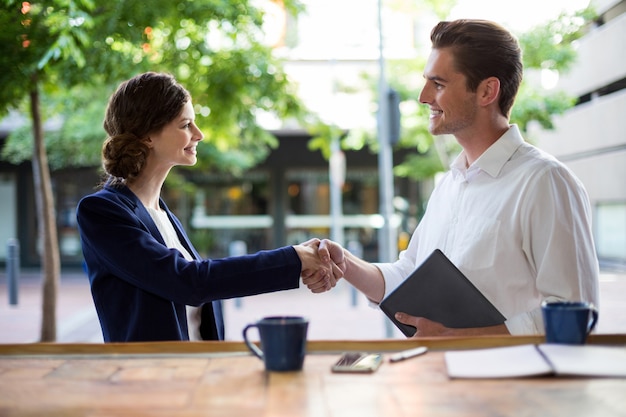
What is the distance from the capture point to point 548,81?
1479 centimetres

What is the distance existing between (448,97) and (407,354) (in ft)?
4.46

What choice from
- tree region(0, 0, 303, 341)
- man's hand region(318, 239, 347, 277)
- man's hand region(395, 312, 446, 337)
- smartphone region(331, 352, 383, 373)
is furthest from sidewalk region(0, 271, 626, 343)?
smartphone region(331, 352, 383, 373)

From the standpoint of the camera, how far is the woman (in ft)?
8.16

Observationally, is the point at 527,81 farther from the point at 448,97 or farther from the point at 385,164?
the point at 448,97

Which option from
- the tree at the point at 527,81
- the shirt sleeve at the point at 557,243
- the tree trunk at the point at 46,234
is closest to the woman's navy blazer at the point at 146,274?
the shirt sleeve at the point at 557,243

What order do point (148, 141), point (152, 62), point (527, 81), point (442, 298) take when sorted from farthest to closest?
point (527, 81)
point (152, 62)
point (148, 141)
point (442, 298)

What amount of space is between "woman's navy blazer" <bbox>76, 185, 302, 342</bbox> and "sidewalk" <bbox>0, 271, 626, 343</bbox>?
5522 millimetres

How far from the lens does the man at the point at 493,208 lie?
2516mm

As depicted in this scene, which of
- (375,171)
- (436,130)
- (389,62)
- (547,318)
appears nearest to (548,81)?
(389,62)

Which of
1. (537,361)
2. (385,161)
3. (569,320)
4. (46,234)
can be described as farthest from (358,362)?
(385,161)

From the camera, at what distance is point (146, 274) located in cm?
250

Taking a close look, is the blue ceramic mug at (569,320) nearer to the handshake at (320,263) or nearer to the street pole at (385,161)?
the handshake at (320,263)

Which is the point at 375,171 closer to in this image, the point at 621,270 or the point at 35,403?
the point at 621,270

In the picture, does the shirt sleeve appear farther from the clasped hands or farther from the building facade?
the building facade
